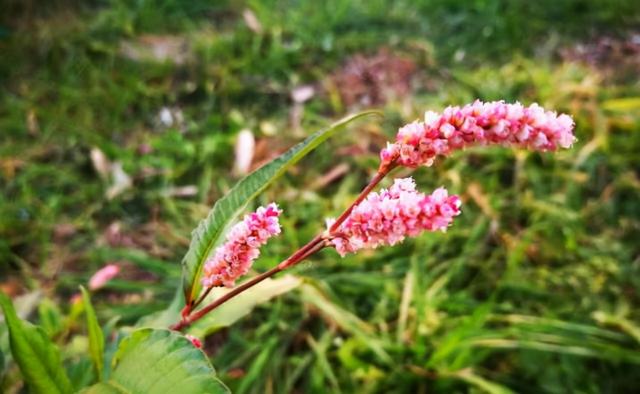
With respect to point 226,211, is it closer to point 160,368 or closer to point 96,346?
point 160,368

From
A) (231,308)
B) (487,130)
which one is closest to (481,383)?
(231,308)

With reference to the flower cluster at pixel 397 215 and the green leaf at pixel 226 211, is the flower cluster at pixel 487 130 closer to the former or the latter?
the flower cluster at pixel 397 215

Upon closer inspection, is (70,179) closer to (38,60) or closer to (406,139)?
(38,60)

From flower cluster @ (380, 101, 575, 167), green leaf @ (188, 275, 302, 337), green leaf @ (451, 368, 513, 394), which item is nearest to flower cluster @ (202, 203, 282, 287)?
flower cluster @ (380, 101, 575, 167)

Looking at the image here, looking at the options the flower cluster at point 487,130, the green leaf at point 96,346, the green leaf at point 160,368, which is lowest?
the green leaf at point 96,346

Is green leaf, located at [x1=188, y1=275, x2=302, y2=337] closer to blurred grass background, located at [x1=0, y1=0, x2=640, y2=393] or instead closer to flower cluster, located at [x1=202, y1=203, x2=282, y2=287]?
blurred grass background, located at [x1=0, y1=0, x2=640, y2=393]

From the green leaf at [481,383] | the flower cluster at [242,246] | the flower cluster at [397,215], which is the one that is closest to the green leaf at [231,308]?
the flower cluster at [242,246]
